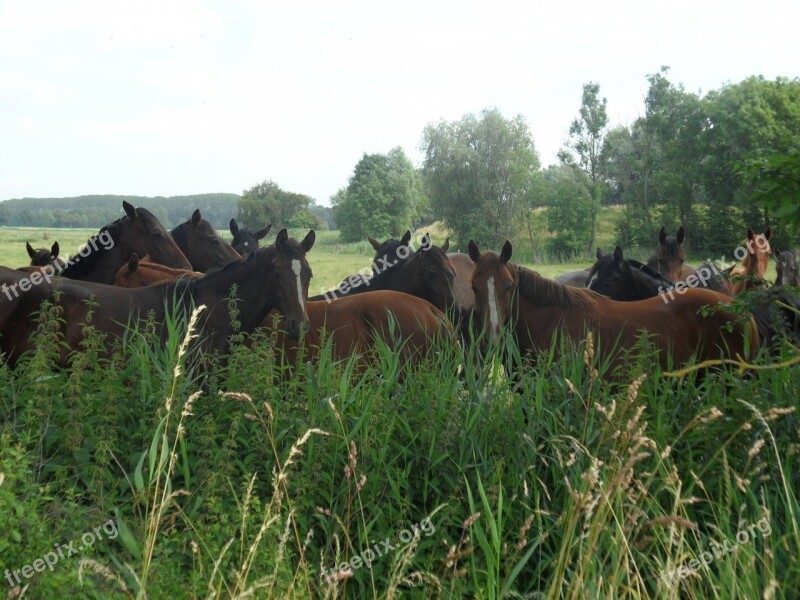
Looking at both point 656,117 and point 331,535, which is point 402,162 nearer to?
point 656,117

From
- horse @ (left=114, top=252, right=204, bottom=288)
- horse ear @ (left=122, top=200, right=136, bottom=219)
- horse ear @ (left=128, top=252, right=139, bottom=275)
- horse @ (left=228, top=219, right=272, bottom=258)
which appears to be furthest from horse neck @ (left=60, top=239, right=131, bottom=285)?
horse @ (left=228, top=219, right=272, bottom=258)

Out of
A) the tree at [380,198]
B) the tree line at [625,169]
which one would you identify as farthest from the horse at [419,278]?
the tree at [380,198]

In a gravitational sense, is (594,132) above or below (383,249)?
above

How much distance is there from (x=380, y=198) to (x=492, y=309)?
76.9m

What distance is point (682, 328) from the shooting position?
6.47m

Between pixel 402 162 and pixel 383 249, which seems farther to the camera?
pixel 402 162

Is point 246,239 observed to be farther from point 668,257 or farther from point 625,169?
point 625,169

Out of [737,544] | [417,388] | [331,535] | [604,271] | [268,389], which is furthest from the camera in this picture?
[604,271]

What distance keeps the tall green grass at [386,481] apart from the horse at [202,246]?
6.13 m

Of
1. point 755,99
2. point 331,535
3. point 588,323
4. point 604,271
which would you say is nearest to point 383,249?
point 604,271

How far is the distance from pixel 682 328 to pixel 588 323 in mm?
830

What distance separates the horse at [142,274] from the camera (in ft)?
26.6
